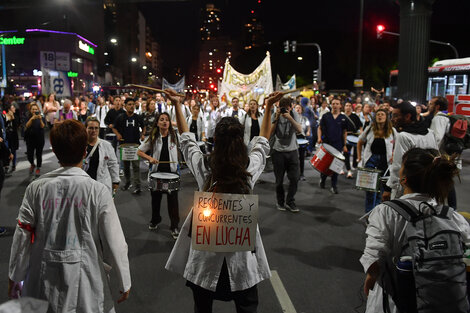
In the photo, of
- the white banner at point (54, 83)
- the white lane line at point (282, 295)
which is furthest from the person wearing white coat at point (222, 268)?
the white banner at point (54, 83)

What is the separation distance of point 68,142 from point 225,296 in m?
1.41

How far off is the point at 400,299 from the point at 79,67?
234ft

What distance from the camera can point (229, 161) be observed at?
109 inches

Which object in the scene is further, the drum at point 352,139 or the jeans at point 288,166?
the drum at point 352,139

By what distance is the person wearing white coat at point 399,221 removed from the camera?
8.30 feet

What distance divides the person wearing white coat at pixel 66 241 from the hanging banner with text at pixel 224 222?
1.68 feet

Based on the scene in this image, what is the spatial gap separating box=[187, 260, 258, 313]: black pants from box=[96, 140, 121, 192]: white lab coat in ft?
11.2

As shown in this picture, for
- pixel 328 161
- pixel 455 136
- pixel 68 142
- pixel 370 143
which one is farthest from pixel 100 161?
pixel 455 136

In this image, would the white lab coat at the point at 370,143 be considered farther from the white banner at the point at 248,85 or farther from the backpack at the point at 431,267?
the white banner at the point at 248,85

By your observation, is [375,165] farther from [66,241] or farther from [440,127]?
[66,241]

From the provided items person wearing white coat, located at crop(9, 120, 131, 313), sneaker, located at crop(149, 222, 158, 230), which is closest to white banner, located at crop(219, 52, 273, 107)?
sneaker, located at crop(149, 222, 158, 230)

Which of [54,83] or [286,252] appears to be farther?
[54,83]

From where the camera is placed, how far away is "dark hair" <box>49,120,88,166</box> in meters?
2.67

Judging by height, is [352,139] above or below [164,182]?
above
